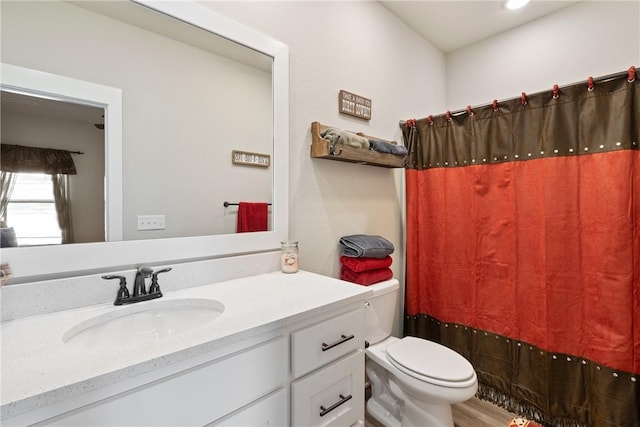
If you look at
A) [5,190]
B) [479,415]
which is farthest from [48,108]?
[479,415]

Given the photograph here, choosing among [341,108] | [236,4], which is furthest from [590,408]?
[236,4]

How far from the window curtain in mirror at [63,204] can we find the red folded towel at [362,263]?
125 centimetres

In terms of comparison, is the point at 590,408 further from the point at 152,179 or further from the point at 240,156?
the point at 152,179

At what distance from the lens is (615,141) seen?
1.40 meters

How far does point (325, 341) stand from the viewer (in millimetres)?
957

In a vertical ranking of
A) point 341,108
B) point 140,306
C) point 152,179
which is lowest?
point 140,306

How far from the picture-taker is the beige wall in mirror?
0.95m

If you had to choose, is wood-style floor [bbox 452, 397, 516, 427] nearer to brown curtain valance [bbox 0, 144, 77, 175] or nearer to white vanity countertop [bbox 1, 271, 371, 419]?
white vanity countertop [bbox 1, 271, 371, 419]

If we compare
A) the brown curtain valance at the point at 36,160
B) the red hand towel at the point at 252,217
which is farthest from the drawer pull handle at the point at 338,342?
the brown curtain valance at the point at 36,160

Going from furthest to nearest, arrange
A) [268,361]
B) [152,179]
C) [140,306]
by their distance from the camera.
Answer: [152,179], [140,306], [268,361]

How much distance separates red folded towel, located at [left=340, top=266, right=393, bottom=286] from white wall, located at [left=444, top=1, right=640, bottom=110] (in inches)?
62.1

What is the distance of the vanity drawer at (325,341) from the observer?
0.88m

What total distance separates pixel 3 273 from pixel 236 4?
1346mm

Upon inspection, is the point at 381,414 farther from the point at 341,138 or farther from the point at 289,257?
the point at 341,138
